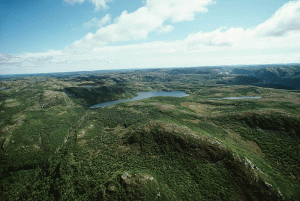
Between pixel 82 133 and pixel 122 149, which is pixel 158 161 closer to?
pixel 122 149

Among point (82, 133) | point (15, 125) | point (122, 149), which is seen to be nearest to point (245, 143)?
point (122, 149)

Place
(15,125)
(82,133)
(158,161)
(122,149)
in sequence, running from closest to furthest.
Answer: (158,161), (122,149), (82,133), (15,125)

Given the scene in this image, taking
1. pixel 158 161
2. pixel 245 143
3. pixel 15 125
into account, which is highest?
pixel 15 125

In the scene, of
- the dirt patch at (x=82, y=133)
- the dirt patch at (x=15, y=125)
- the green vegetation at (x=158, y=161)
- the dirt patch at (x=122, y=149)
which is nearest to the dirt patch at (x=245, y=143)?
the green vegetation at (x=158, y=161)

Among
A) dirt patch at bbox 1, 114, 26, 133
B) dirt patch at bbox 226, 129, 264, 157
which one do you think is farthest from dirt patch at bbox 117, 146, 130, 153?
dirt patch at bbox 1, 114, 26, 133

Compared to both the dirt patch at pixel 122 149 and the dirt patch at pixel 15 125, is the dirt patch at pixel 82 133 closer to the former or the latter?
the dirt patch at pixel 122 149

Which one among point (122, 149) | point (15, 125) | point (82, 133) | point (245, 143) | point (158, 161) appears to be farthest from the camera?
point (15, 125)

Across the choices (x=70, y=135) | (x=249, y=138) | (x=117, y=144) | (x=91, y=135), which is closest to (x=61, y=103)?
(x=70, y=135)

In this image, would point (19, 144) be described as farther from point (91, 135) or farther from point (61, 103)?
point (61, 103)

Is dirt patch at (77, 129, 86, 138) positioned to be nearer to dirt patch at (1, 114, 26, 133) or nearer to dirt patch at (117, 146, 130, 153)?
dirt patch at (117, 146, 130, 153)

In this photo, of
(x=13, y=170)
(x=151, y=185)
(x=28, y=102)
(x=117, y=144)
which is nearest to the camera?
(x=151, y=185)

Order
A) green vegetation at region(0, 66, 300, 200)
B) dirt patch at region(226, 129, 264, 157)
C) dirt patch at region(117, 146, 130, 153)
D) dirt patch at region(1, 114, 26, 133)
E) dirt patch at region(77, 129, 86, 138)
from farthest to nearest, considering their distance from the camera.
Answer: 1. dirt patch at region(77, 129, 86, 138)
2. dirt patch at region(1, 114, 26, 133)
3. dirt patch at region(117, 146, 130, 153)
4. dirt patch at region(226, 129, 264, 157)
5. green vegetation at region(0, 66, 300, 200)
